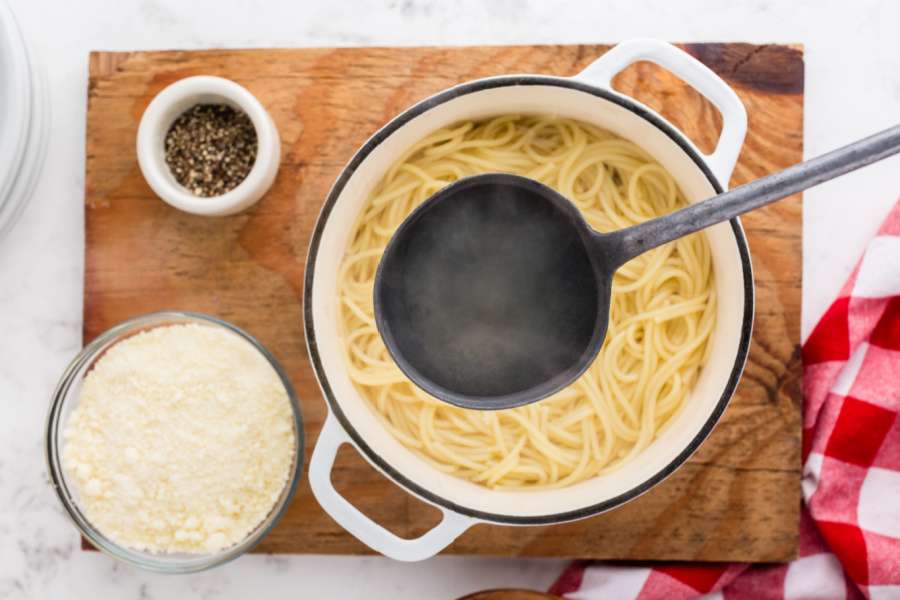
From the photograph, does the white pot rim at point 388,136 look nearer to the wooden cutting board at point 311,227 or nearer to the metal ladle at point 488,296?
the metal ladle at point 488,296

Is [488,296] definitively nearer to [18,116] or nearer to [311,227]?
[311,227]

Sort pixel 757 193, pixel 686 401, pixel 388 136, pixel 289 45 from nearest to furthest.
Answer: pixel 757 193 → pixel 388 136 → pixel 686 401 → pixel 289 45

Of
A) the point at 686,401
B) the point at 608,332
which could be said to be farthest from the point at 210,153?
the point at 686,401

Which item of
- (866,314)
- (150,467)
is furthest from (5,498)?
(866,314)

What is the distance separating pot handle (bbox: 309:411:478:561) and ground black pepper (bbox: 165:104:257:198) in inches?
17.2

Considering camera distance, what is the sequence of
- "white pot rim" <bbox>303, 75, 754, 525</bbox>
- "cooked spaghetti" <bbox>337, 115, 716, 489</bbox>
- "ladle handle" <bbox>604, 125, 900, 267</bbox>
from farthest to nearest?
1. "cooked spaghetti" <bbox>337, 115, 716, 489</bbox>
2. "white pot rim" <bbox>303, 75, 754, 525</bbox>
3. "ladle handle" <bbox>604, 125, 900, 267</bbox>

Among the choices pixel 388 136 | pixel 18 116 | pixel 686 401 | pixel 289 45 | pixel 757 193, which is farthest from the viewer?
pixel 289 45

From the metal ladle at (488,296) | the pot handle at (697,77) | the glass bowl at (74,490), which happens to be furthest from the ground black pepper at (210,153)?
the pot handle at (697,77)

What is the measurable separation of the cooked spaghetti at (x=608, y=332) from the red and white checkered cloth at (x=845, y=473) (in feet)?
0.80

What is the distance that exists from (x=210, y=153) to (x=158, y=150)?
3.1 inches

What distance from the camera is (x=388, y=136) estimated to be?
1.21m

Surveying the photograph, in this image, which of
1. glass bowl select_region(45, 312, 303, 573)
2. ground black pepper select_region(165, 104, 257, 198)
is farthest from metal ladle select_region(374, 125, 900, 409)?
ground black pepper select_region(165, 104, 257, 198)

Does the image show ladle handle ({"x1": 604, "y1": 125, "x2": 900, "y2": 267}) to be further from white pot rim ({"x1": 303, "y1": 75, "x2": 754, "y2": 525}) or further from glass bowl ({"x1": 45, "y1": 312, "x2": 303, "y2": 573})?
glass bowl ({"x1": 45, "y1": 312, "x2": 303, "y2": 573})

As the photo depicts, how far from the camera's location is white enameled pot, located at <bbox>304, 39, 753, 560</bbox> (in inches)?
47.4
